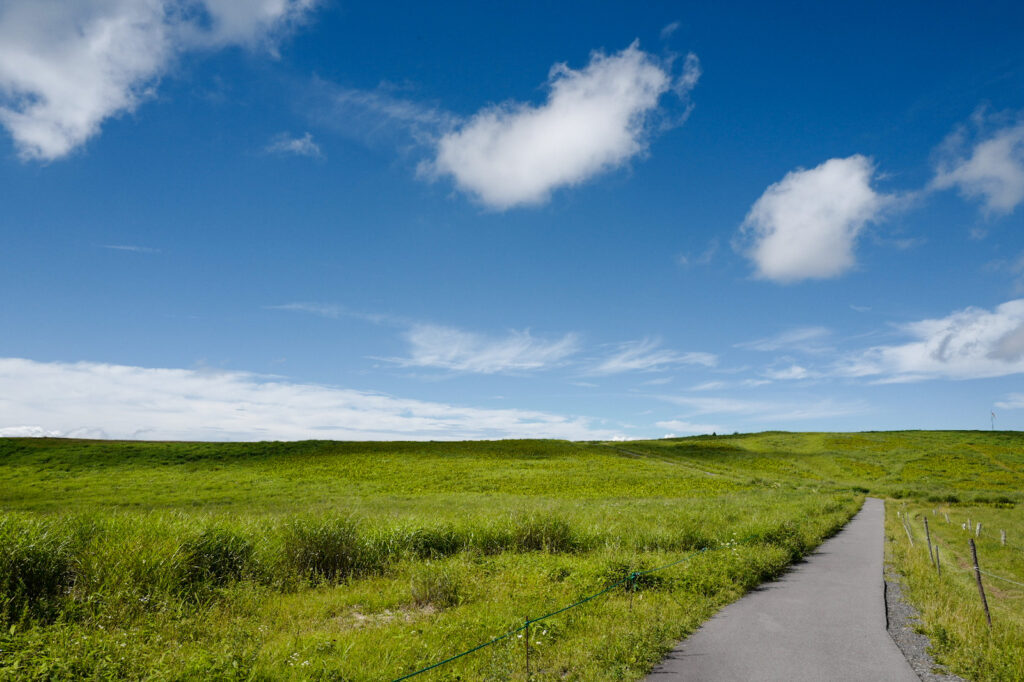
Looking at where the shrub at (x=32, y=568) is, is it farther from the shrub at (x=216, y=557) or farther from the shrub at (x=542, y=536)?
the shrub at (x=542, y=536)

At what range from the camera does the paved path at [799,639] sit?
1030cm

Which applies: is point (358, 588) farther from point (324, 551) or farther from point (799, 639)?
point (799, 639)

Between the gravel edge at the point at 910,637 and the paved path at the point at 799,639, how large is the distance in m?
0.21

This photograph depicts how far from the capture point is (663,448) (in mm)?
95438

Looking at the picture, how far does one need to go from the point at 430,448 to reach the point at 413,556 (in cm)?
6754

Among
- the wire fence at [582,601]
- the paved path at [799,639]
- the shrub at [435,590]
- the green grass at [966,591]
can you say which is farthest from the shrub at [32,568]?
the green grass at [966,591]

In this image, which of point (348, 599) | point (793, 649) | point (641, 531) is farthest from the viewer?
point (641, 531)

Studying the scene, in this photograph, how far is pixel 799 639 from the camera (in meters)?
12.2

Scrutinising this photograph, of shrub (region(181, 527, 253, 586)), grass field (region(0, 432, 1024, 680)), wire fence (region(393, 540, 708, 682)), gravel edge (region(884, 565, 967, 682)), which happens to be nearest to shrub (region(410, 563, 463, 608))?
grass field (region(0, 432, 1024, 680))

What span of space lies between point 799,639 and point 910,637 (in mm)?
2834

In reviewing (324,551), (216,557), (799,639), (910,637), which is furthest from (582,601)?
(216,557)

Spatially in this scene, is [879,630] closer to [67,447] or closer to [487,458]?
[487,458]

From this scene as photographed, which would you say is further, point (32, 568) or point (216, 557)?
point (216, 557)

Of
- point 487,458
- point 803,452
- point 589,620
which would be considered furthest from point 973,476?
point 589,620
